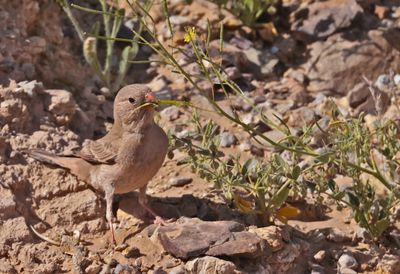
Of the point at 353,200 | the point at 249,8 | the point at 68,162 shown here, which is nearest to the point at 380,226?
the point at 353,200

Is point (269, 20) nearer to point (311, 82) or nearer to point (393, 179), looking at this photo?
point (311, 82)

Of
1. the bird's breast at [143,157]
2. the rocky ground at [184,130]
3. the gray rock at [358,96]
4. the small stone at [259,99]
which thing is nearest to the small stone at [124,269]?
the rocky ground at [184,130]

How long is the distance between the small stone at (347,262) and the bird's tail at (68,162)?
6.49 feet

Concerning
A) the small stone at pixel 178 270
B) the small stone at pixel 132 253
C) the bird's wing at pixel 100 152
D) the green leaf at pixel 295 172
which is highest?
the green leaf at pixel 295 172

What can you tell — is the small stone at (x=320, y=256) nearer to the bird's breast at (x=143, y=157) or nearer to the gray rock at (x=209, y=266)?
the gray rock at (x=209, y=266)

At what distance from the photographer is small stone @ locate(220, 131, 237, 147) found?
280 inches

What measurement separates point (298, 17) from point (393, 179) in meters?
3.04

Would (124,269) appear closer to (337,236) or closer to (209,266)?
(209,266)

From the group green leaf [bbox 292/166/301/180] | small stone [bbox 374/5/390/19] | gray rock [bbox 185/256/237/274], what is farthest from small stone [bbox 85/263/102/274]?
small stone [bbox 374/5/390/19]

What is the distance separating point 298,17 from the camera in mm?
8484

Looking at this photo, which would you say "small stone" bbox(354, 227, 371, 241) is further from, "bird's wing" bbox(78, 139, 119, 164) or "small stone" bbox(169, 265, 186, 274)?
"bird's wing" bbox(78, 139, 119, 164)

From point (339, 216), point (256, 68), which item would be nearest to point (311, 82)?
point (256, 68)

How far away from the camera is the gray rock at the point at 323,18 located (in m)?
8.29

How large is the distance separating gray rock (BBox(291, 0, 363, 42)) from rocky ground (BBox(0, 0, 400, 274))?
0.01m
